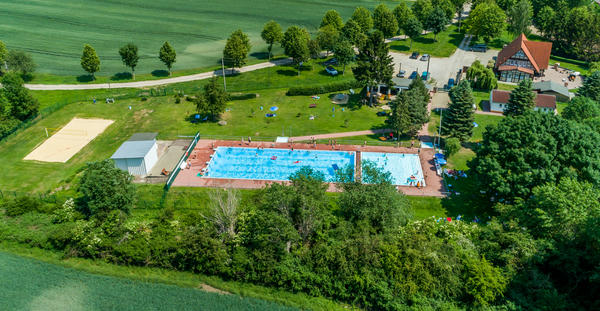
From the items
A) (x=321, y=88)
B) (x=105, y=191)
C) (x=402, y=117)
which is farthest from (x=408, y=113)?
(x=105, y=191)

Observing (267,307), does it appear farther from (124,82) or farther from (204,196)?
(124,82)

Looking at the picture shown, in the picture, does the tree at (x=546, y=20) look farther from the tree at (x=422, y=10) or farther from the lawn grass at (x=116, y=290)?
the lawn grass at (x=116, y=290)

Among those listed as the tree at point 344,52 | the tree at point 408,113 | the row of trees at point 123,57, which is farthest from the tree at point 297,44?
the tree at point 408,113

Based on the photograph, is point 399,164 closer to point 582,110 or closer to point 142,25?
point 582,110

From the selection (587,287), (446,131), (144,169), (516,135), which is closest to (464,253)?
(587,287)

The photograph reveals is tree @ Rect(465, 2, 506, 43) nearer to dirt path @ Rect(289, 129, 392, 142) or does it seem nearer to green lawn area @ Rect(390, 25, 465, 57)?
green lawn area @ Rect(390, 25, 465, 57)

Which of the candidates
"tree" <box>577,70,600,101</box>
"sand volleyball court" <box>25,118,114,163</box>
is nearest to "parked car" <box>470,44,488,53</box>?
"tree" <box>577,70,600,101</box>
